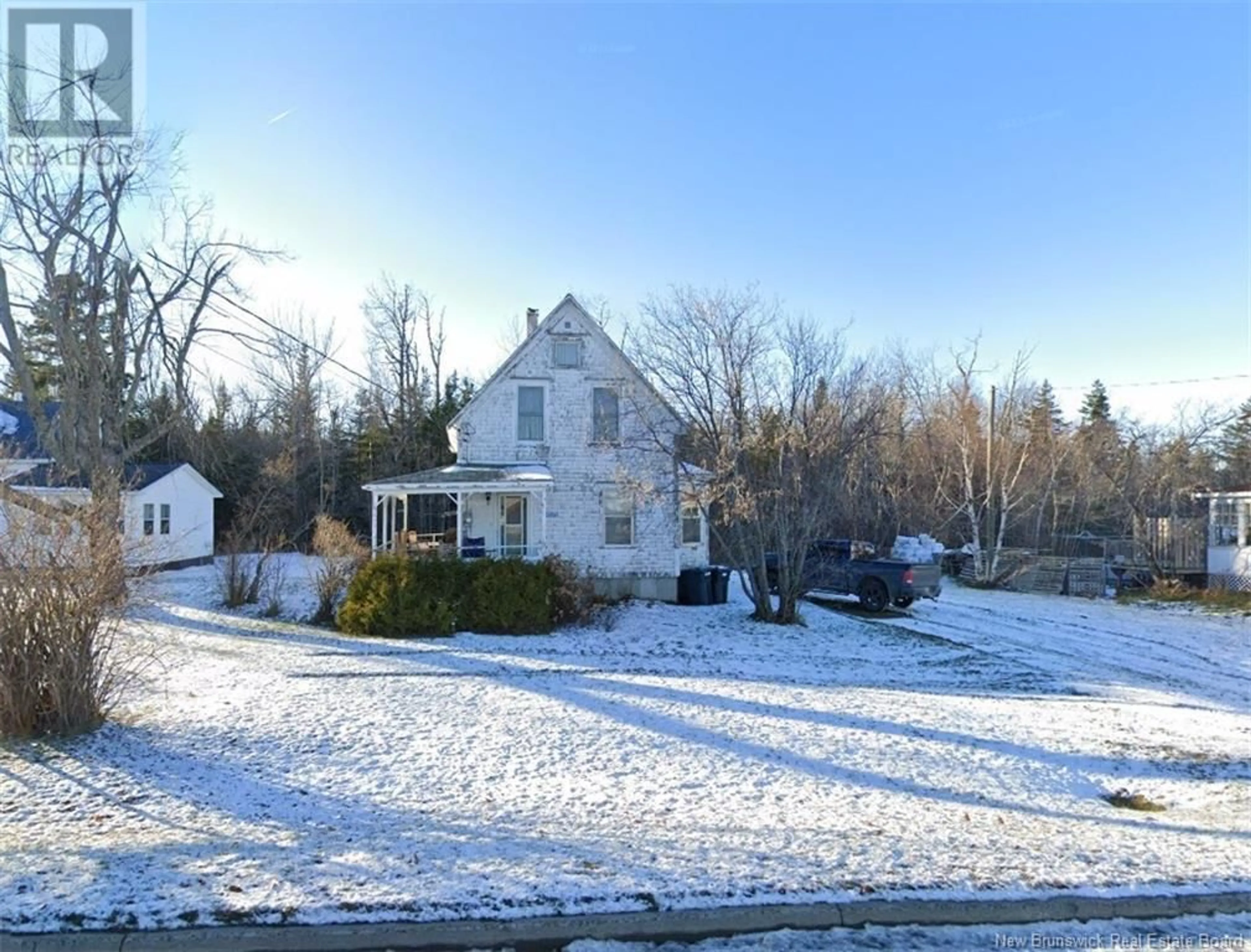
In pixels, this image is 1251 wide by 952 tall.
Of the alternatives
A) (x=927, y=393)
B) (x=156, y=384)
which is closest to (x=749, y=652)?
(x=156, y=384)

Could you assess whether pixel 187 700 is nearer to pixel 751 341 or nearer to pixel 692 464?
pixel 692 464

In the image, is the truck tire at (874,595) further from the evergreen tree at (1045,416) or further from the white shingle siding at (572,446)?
the evergreen tree at (1045,416)

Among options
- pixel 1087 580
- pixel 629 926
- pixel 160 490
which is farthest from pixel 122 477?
pixel 1087 580

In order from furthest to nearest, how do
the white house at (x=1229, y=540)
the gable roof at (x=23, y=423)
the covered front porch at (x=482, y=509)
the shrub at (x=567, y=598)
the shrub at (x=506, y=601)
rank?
the gable roof at (x=23, y=423), the white house at (x=1229, y=540), the covered front porch at (x=482, y=509), the shrub at (x=567, y=598), the shrub at (x=506, y=601)

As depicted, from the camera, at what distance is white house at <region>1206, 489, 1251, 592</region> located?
→ 22.0 meters

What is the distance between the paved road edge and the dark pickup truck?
1269cm

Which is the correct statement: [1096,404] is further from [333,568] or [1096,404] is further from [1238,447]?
[333,568]

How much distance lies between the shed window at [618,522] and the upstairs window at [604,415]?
153 cm

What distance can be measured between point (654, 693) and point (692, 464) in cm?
740

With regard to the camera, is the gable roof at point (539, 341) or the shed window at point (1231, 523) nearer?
the gable roof at point (539, 341)

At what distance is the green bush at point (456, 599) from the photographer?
13.1m

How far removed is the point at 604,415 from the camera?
1858cm

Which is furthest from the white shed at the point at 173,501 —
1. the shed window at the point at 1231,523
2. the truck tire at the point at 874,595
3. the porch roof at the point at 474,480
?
the shed window at the point at 1231,523

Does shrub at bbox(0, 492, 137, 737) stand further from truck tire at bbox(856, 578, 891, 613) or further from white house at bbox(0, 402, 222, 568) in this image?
truck tire at bbox(856, 578, 891, 613)
